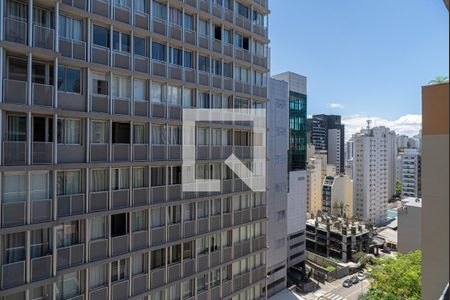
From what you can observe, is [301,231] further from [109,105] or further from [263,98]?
[109,105]

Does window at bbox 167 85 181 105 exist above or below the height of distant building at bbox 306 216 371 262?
above

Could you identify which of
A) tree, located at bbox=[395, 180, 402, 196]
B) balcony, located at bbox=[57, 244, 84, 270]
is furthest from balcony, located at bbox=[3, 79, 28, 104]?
tree, located at bbox=[395, 180, 402, 196]

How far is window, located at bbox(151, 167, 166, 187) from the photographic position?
12211 mm

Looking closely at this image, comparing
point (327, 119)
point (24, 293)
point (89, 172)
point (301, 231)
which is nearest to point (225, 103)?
point (89, 172)

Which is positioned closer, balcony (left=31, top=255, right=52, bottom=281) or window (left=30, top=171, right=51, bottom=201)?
balcony (left=31, top=255, right=52, bottom=281)

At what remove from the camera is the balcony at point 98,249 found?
10.3 m

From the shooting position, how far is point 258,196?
55.9 ft

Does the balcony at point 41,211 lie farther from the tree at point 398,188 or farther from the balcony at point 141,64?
the tree at point 398,188

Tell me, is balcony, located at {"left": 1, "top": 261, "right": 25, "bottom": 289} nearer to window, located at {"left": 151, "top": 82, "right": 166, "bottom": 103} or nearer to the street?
window, located at {"left": 151, "top": 82, "right": 166, "bottom": 103}

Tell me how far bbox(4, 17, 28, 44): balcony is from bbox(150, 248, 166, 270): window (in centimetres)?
887

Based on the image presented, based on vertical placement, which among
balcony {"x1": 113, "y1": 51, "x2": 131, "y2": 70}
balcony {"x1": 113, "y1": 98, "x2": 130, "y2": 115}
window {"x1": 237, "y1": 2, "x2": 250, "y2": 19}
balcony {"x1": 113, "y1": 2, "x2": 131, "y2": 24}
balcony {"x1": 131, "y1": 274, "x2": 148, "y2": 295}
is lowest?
balcony {"x1": 131, "y1": 274, "x2": 148, "y2": 295}

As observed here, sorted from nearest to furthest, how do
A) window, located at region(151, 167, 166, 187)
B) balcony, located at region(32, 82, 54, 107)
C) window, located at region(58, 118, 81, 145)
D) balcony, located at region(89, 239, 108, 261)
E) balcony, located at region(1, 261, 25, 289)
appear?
balcony, located at region(1, 261, 25, 289) < balcony, located at region(32, 82, 54, 107) < window, located at region(58, 118, 81, 145) < balcony, located at region(89, 239, 108, 261) < window, located at region(151, 167, 166, 187)

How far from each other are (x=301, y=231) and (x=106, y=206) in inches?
1334

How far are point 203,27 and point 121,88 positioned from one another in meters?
5.52
